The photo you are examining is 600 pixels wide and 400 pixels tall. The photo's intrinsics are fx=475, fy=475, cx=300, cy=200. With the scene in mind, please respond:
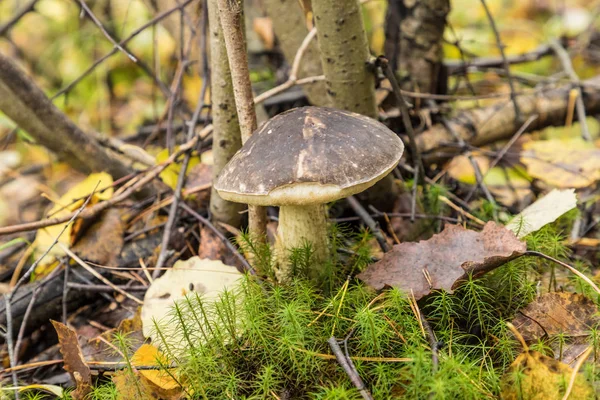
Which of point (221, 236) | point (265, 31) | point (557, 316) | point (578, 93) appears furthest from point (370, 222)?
point (265, 31)

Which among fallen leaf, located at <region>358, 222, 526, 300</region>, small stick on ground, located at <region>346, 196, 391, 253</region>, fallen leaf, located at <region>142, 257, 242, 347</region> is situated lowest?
small stick on ground, located at <region>346, 196, 391, 253</region>

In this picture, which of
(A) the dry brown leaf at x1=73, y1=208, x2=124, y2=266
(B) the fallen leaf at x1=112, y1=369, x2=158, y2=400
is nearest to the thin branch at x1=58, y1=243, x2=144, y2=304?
(A) the dry brown leaf at x1=73, y1=208, x2=124, y2=266

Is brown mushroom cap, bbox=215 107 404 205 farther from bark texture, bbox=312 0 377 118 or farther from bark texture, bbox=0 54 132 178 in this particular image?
bark texture, bbox=0 54 132 178

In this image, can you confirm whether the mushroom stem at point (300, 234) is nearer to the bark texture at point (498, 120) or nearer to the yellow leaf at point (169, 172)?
the yellow leaf at point (169, 172)

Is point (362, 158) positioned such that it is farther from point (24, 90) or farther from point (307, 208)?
point (24, 90)

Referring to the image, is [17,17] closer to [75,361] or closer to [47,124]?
[47,124]

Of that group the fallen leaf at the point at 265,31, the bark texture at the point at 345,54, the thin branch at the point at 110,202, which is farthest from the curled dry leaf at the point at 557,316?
the fallen leaf at the point at 265,31
